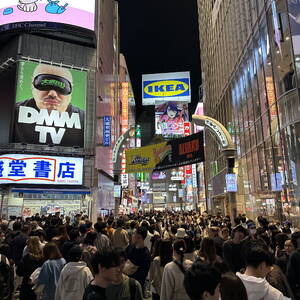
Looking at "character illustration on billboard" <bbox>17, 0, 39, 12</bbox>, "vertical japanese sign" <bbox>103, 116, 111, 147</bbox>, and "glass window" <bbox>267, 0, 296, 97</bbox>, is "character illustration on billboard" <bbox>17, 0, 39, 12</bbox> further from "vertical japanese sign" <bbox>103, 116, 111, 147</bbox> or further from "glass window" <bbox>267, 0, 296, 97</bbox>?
"glass window" <bbox>267, 0, 296, 97</bbox>

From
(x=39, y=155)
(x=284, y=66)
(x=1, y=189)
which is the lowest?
(x=1, y=189)

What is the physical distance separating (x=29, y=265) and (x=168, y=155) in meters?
15.2

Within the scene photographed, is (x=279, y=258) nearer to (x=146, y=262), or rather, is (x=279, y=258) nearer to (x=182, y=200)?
(x=146, y=262)

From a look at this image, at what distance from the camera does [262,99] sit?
1844cm

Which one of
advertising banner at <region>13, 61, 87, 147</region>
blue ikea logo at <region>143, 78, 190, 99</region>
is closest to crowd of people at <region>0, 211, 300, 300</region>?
advertising banner at <region>13, 61, 87, 147</region>

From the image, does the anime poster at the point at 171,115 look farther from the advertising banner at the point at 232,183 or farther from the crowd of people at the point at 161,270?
the crowd of people at the point at 161,270

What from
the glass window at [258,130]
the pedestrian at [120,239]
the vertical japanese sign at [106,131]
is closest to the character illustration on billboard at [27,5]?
the vertical japanese sign at [106,131]

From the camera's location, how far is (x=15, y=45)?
27.6 m

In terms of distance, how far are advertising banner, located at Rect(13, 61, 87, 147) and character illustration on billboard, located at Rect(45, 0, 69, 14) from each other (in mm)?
5223

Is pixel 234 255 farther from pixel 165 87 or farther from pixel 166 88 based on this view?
pixel 165 87

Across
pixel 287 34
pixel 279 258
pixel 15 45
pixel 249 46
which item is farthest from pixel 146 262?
pixel 15 45

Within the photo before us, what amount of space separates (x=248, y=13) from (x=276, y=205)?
1363 centimetres

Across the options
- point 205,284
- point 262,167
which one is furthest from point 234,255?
point 262,167

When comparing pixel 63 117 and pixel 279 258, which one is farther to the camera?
pixel 63 117
